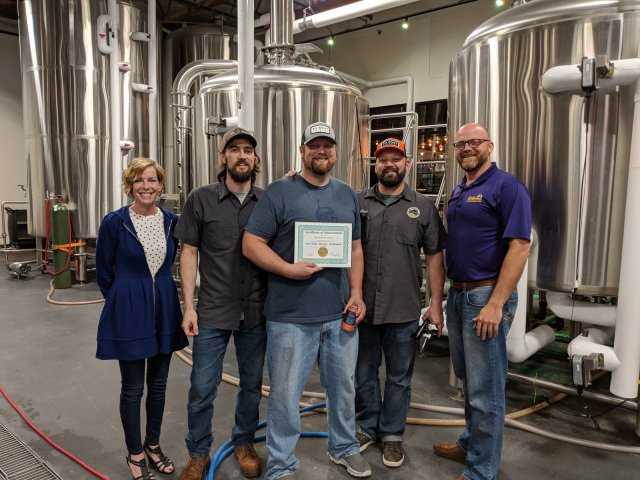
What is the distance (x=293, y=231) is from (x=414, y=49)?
24.4 feet

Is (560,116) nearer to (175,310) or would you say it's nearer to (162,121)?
(175,310)

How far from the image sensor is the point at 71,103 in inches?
259

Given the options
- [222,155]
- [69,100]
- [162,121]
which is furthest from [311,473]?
[162,121]

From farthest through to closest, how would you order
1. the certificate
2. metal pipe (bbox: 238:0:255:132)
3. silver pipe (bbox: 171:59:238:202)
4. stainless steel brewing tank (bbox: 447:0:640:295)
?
1. silver pipe (bbox: 171:59:238:202)
2. metal pipe (bbox: 238:0:255:132)
3. stainless steel brewing tank (bbox: 447:0:640:295)
4. the certificate

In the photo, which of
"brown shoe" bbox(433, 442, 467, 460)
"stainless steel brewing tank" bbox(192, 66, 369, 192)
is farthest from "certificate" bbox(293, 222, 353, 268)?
"stainless steel brewing tank" bbox(192, 66, 369, 192)

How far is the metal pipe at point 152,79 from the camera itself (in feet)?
21.8

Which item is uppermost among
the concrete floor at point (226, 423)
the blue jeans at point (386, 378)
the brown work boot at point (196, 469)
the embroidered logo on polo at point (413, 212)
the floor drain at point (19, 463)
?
the embroidered logo on polo at point (413, 212)

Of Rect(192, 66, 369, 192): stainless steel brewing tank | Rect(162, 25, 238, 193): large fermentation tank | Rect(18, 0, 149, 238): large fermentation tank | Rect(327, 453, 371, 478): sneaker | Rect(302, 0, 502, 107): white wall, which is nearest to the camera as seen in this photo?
Rect(327, 453, 371, 478): sneaker

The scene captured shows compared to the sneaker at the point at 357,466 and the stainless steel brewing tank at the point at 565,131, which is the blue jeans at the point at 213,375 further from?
the stainless steel brewing tank at the point at 565,131

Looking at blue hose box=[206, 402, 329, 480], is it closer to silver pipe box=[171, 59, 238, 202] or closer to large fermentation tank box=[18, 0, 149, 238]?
silver pipe box=[171, 59, 238, 202]

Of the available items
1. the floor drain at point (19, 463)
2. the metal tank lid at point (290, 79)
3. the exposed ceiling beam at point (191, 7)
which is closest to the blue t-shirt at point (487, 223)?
the floor drain at point (19, 463)

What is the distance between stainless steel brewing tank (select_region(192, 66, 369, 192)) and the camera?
4.17m

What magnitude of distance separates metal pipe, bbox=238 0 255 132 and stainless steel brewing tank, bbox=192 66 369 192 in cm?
91

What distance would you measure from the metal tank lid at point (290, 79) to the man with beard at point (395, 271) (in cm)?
224
